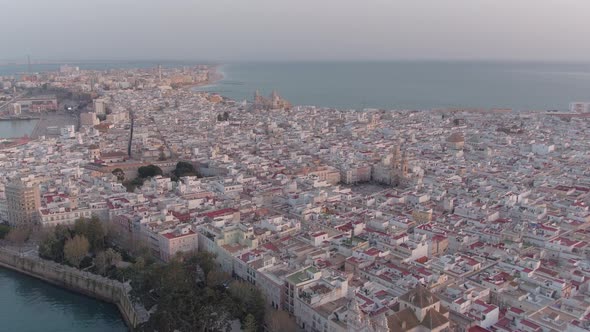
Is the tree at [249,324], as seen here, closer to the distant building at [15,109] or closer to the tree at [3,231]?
the tree at [3,231]

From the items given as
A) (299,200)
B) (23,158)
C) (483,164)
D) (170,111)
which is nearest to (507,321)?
(299,200)

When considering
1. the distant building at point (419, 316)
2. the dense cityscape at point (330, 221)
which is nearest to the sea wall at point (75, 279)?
the dense cityscape at point (330, 221)

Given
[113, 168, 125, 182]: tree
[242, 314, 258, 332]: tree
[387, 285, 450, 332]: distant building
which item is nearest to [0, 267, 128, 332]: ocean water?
[242, 314, 258, 332]: tree

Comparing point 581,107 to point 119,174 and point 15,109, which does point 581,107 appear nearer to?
point 119,174

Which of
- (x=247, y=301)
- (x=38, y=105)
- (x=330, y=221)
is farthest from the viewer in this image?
(x=38, y=105)

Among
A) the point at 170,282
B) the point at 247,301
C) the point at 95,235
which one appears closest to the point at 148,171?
the point at 95,235
